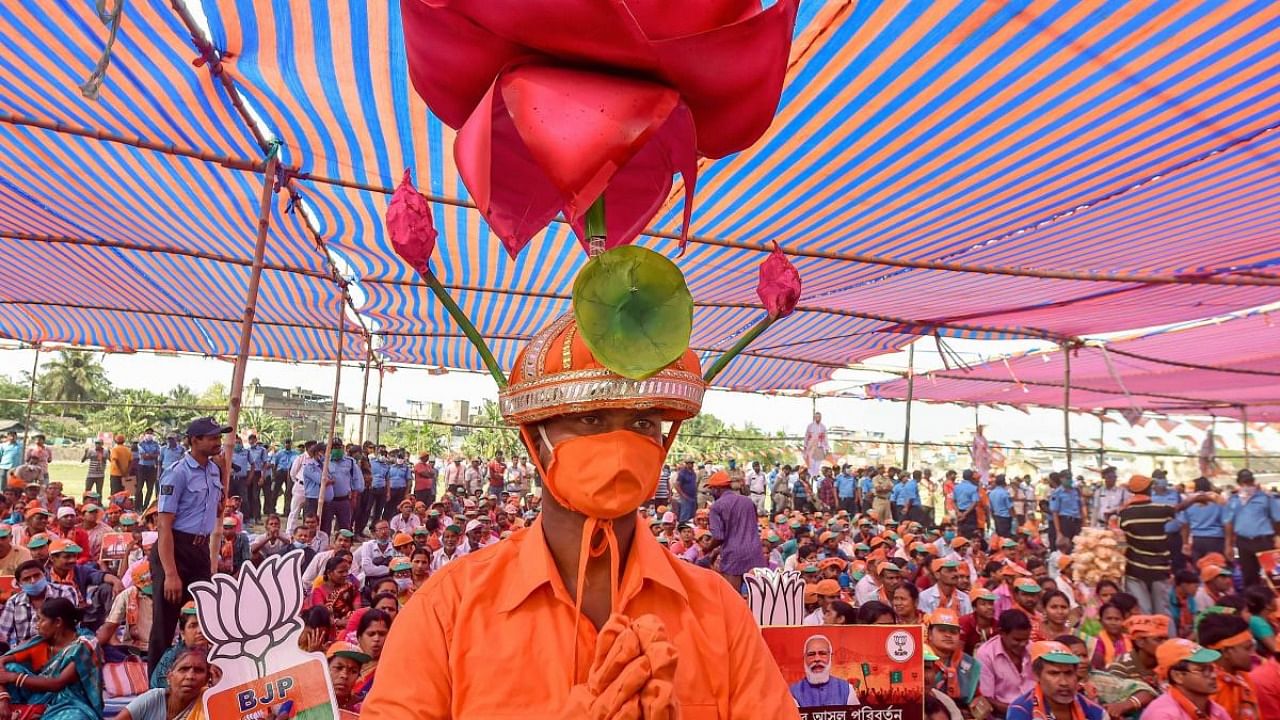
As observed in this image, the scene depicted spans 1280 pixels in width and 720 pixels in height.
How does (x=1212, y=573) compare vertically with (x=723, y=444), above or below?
below

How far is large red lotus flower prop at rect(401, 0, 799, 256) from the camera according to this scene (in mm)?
1340

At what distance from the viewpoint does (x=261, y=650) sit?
2664 mm

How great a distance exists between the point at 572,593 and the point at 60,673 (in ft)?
14.3

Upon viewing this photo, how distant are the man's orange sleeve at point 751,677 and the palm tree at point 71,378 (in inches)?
1975

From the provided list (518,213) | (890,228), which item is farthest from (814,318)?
(518,213)

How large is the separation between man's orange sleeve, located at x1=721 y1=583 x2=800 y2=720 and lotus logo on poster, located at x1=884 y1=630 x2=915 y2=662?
2.24 m

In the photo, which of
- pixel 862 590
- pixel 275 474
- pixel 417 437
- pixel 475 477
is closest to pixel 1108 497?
pixel 862 590

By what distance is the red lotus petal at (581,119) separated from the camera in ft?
4.41

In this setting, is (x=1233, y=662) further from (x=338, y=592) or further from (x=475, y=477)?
(x=475, y=477)

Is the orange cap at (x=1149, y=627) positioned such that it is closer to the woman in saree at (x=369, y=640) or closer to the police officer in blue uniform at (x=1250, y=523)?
the police officer in blue uniform at (x=1250, y=523)

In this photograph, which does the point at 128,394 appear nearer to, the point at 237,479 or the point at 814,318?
the point at 237,479

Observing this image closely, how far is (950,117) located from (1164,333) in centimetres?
723

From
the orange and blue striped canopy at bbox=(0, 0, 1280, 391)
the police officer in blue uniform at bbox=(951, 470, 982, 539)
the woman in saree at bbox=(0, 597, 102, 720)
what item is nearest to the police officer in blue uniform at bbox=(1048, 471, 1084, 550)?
the police officer in blue uniform at bbox=(951, 470, 982, 539)

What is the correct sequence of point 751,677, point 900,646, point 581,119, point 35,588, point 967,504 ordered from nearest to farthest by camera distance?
point 581,119, point 751,677, point 900,646, point 35,588, point 967,504
